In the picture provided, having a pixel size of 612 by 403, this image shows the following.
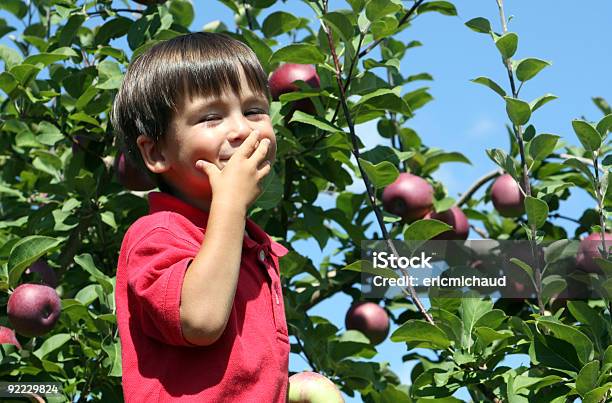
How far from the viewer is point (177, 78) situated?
4.75 feet

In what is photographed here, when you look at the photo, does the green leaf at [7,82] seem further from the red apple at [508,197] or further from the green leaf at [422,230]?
the red apple at [508,197]

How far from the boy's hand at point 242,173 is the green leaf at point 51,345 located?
1.18 meters

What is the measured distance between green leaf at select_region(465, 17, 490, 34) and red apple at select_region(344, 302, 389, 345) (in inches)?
38.2

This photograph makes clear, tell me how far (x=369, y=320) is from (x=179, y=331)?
166cm

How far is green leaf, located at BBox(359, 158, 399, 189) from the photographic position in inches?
86.0

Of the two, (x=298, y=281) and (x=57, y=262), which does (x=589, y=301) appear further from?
(x=57, y=262)

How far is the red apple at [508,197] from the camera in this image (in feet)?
9.20

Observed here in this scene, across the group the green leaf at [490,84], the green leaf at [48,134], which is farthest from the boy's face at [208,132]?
the green leaf at [48,134]

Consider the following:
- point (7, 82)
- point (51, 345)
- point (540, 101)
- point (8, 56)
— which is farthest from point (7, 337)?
point (540, 101)

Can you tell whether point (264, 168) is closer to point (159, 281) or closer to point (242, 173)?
point (242, 173)

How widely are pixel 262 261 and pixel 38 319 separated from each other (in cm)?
98

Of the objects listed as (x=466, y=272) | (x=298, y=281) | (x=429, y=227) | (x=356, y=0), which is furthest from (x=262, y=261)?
(x=298, y=281)

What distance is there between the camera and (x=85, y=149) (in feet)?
9.04

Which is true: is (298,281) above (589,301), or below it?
below
